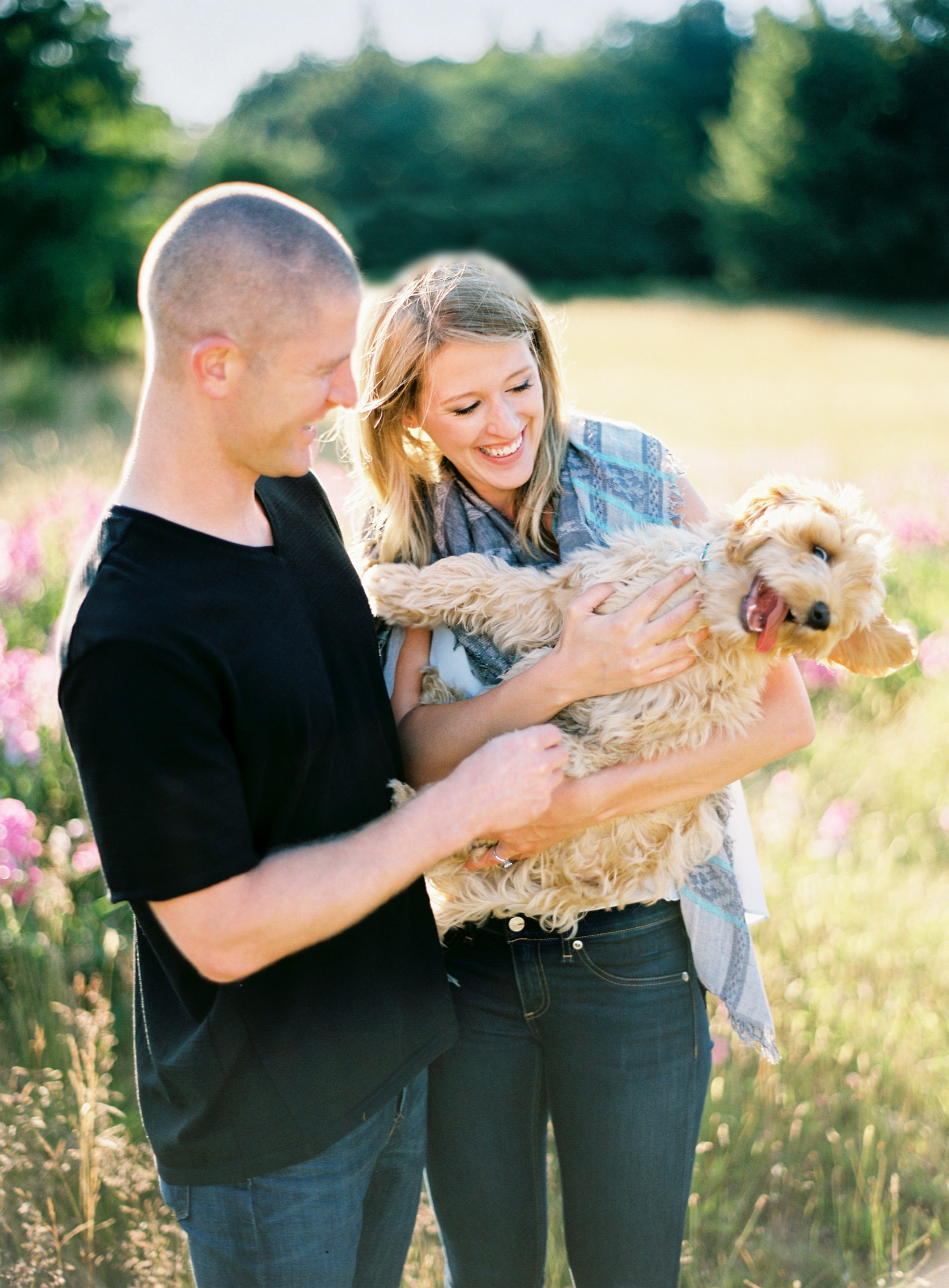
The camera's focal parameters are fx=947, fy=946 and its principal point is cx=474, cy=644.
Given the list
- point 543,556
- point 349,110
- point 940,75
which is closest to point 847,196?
point 940,75

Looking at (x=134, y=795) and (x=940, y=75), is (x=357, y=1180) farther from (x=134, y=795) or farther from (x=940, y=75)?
(x=940, y=75)

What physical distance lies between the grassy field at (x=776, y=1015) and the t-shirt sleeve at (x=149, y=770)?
1602 millimetres

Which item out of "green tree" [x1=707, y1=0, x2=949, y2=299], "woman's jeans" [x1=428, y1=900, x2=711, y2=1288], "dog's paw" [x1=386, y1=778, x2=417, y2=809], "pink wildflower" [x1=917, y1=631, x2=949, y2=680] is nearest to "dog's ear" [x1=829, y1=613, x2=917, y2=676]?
"woman's jeans" [x1=428, y1=900, x2=711, y2=1288]

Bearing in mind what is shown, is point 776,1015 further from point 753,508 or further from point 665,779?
point 753,508

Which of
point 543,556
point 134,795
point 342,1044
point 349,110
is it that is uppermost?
point 349,110

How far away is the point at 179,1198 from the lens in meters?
1.82

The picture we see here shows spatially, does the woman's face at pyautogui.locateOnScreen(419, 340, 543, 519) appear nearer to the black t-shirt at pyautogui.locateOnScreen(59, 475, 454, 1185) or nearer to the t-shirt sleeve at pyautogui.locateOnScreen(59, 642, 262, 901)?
the black t-shirt at pyautogui.locateOnScreen(59, 475, 454, 1185)

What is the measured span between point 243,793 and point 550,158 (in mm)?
25823

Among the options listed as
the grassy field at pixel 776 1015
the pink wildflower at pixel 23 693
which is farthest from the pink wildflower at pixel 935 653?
the pink wildflower at pixel 23 693

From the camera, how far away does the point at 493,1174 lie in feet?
7.41

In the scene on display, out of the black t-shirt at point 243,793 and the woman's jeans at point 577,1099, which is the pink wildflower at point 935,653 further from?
the black t-shirt at point 243,793

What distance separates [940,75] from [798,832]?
47194 mm

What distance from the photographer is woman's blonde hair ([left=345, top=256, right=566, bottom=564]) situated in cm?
233

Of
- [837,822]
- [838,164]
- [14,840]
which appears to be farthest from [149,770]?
[838,164]
